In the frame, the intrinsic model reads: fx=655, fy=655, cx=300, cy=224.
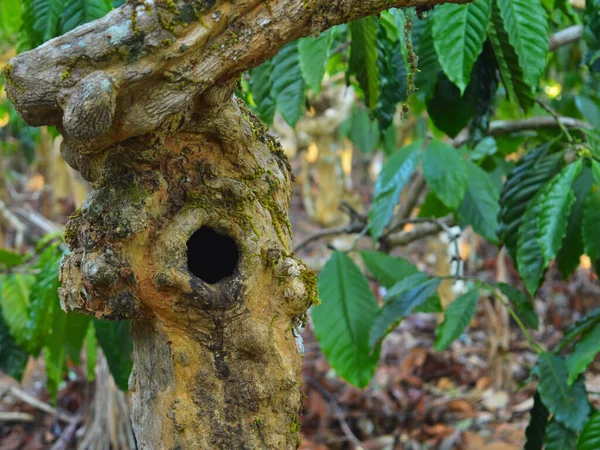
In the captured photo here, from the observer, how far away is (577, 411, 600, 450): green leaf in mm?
1455

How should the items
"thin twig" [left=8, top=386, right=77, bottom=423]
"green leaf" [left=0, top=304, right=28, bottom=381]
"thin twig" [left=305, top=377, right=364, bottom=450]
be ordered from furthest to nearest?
"thin twig" [left=8, top=386, right=77, bottom=423], "thin twig" [left=305, top=377, right=364, bottom=450], "green leaf" [left=0, top=304, right=28, bottom=381]

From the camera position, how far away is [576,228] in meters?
1.70

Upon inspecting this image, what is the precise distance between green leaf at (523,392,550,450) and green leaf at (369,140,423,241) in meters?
0.64

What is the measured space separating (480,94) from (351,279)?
0.63m

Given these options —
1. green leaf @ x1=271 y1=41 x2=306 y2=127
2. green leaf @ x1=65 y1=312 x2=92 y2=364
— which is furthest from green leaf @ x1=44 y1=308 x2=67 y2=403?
green leaf @ x1=271 y1=41 x2=306 y2=127

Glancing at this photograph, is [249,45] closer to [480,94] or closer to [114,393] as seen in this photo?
[480,94]

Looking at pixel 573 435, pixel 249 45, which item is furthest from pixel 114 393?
pixel 249 45

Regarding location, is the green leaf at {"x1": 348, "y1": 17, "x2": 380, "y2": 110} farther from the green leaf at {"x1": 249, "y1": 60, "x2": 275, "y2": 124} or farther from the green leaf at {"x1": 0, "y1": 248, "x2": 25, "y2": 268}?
the green leaf at {"x1": 0, "y1": 248, "x2": 25, "y2": 268}

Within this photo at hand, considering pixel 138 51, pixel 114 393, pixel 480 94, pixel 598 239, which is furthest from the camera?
pixel 114 393

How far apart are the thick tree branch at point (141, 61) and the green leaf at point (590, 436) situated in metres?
1.09

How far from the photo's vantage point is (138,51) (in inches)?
33.1

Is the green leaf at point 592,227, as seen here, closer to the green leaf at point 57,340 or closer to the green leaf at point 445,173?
the green leaf at point 445,173

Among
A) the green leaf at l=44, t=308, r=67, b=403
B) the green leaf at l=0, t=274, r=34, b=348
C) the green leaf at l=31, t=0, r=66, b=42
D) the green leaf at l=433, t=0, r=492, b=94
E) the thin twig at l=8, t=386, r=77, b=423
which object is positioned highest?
the green leaf at l=433, t=0, r=492, b=94

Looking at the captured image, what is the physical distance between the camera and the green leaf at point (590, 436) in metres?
1.46
